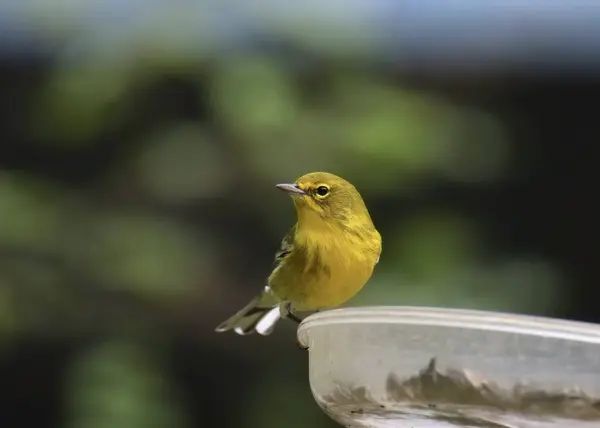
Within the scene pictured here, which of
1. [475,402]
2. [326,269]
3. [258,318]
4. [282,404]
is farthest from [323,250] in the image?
[282,404]

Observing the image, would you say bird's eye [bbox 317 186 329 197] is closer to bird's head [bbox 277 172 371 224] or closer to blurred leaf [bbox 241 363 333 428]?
bird's head [bbox 277 172 371 224]

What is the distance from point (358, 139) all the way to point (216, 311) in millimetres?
537

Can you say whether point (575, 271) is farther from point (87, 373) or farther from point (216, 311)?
point (87, 373)

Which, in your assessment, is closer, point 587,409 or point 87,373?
point 587,409

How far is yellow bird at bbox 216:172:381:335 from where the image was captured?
1062mm

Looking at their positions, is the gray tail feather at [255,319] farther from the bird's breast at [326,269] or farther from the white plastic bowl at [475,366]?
the white plastic bowl at [475,366]

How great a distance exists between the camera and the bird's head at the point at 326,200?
1.11 meters

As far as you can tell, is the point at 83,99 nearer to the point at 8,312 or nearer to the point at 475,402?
the point at 8,312

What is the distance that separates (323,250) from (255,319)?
313 mm

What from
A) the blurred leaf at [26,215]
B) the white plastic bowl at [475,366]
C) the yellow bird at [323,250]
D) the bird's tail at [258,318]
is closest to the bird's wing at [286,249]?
the yellow bird at [323,250]

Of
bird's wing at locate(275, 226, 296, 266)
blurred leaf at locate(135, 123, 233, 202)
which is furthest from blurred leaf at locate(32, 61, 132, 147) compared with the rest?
bird's wing at locate(275, 226, 296, 266)

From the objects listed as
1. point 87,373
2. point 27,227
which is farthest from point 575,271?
point 27,227

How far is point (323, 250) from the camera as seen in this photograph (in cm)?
109

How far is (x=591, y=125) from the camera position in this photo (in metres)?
2.19
